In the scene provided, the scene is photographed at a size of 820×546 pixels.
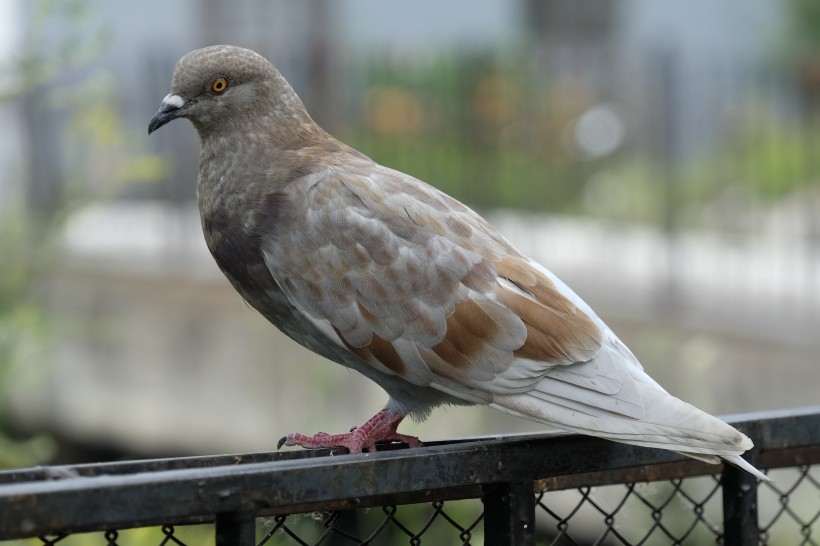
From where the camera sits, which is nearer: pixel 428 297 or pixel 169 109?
pixel 428 297

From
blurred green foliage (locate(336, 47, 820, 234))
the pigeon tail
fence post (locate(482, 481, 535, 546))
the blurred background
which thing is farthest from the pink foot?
blurred green foliage (locate(336, 47, 820, 234))

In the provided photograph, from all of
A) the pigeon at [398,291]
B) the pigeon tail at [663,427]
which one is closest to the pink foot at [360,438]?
the pigeon at [398,291]

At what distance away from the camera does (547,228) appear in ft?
27.9

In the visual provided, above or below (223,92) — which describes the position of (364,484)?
below

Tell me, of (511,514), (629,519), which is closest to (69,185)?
(629,519)

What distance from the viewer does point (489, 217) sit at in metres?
8.41

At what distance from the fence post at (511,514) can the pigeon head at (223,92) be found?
4.28 ft

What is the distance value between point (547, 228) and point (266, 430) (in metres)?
2.37

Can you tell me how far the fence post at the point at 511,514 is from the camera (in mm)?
2379

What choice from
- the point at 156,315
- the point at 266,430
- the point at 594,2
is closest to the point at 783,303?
the point at 266,430

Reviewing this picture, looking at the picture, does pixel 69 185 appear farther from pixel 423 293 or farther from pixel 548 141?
pixel 548 141

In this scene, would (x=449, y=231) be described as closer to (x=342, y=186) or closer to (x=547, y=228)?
(x=342, y=186)

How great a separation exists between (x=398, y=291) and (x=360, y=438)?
0.37 meters

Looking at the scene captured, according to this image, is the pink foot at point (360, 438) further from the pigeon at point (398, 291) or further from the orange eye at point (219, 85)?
the orange eye at point (219, 85)
